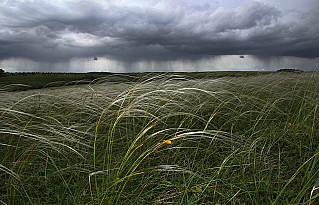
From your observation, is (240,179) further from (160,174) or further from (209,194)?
(160,174)

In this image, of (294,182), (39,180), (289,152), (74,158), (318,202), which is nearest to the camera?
(318,202)

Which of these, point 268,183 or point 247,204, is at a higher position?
point 268,183

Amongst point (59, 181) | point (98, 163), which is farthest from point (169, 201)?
point (59, 181)

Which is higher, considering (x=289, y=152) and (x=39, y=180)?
(x=289, y=152)

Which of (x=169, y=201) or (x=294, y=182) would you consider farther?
(x=294, y=182)

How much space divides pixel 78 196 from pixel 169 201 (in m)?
0.55

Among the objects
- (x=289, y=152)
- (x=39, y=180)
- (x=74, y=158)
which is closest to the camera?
(x=39, y=180)

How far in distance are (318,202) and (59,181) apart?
165cm

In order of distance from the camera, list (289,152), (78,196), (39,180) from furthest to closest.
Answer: (289,152) → (39,180) → (78,196)

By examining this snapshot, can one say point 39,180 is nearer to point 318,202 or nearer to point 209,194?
point 209,194

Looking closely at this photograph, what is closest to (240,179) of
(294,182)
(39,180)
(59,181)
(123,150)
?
(294,182)

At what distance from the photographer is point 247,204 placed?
122cm

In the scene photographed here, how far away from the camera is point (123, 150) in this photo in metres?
1.93

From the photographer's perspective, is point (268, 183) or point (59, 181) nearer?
point (268, 183)
